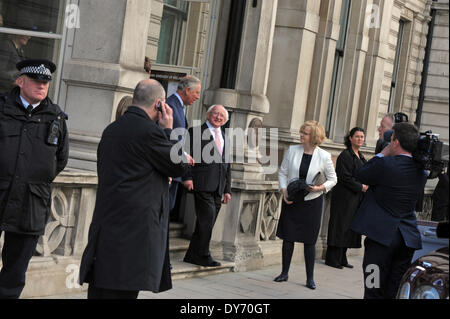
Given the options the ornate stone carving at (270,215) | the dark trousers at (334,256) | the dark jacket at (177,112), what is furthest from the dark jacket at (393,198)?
the dark trousers at (334,256)

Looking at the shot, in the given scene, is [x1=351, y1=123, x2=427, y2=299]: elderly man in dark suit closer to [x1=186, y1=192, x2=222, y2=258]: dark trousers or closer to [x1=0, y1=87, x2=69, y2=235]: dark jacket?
[x1=0, y1=87, x2=69, y2=235]: dark jacket

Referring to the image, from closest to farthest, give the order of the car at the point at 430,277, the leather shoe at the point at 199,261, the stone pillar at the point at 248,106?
the car at the point at 430,277
the leather shoe at the point at 199,261
the stone pillar at the point at 248,106

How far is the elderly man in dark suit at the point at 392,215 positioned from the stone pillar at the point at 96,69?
2663 millimetres

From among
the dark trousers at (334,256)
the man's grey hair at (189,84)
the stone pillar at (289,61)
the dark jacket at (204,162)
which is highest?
the stone pillar at (289,61)

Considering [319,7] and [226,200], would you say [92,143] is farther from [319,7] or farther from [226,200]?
[319,7]

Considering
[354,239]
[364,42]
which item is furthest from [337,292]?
[364,42]

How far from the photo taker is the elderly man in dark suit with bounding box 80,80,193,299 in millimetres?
5656

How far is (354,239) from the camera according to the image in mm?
12930

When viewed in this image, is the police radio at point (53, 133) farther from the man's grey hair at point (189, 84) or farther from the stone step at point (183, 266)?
the stone step at point (183, 266)

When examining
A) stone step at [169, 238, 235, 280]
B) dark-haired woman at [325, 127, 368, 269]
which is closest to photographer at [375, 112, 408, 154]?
dark-haired woman at [325, 127, 368, 269]

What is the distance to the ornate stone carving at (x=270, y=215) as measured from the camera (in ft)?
38.7

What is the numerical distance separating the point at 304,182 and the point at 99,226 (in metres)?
4.84

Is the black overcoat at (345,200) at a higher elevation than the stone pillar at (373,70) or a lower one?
lower

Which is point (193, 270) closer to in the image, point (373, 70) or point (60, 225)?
point (60, 225)
